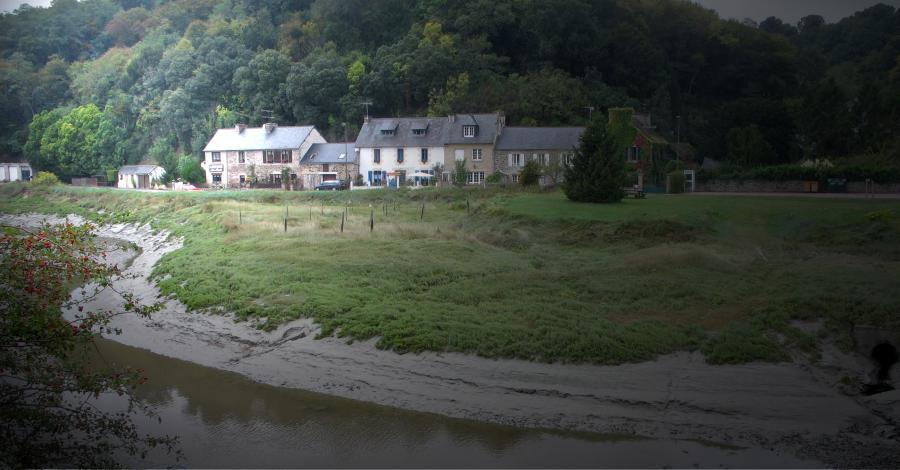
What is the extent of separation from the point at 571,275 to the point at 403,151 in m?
41.0

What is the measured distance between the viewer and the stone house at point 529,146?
5538cm

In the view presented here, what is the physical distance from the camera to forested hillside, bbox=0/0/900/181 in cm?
6272

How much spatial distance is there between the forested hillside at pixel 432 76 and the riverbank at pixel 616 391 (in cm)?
4551

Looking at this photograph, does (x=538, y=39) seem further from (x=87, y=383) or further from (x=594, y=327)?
(x=87, y=383)

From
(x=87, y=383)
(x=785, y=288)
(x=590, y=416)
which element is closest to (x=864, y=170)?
(x=785, y=288)

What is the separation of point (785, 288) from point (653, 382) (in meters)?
6.86

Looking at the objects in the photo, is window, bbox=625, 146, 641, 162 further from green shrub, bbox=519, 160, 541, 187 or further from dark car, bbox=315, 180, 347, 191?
dark car, bbox=315, 180, 347, 191

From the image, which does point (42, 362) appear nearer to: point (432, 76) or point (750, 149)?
point (750, 149)

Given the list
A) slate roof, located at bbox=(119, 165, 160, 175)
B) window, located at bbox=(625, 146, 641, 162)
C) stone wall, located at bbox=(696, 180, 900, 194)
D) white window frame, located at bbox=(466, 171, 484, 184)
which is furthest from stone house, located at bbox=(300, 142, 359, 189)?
stone wall, located at bbox=(696, 180, 900, 194)

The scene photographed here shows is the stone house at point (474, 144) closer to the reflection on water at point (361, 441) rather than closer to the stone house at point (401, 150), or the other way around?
the stone house at point (401, 150)

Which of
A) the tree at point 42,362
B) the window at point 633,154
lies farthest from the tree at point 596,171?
the tree at point 42,362

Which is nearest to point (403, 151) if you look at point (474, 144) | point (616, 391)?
point (474, 144)

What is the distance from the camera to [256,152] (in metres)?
66.5

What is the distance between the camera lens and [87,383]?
9711 millimetres
